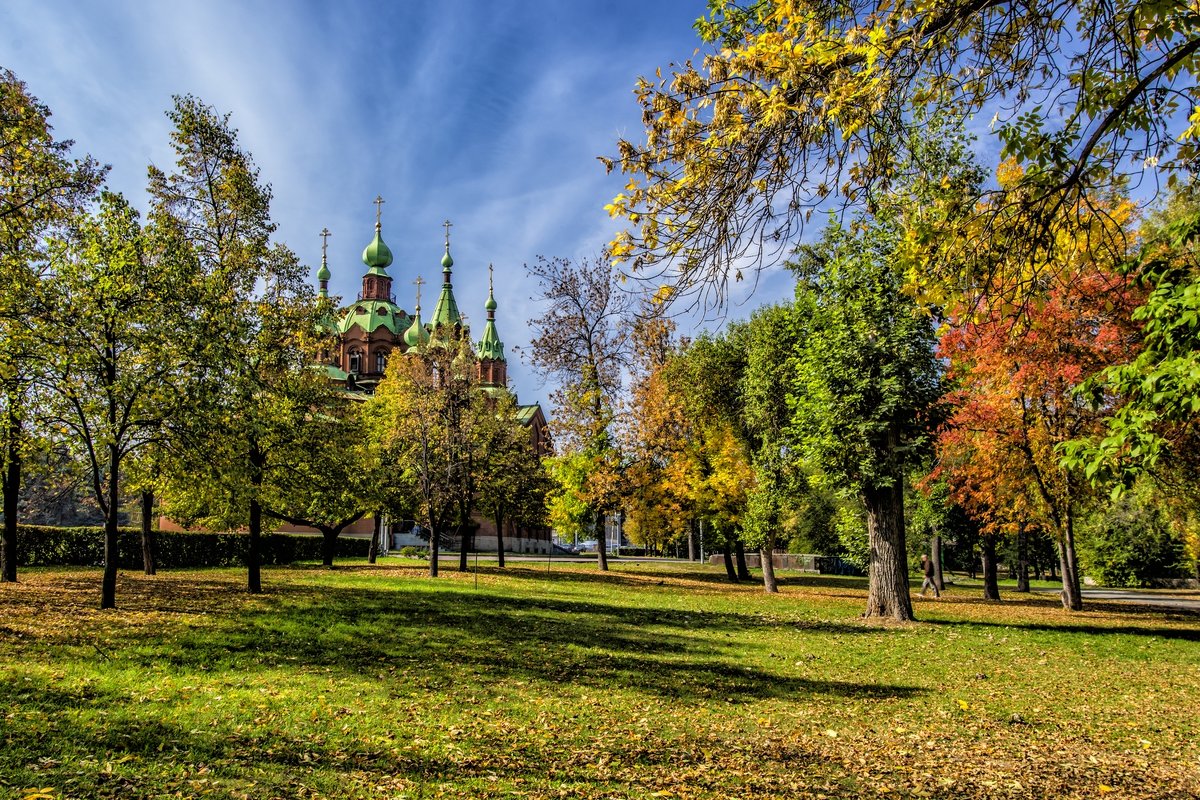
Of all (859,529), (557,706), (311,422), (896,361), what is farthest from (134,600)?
(859,529)

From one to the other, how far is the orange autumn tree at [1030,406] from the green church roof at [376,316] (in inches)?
2261

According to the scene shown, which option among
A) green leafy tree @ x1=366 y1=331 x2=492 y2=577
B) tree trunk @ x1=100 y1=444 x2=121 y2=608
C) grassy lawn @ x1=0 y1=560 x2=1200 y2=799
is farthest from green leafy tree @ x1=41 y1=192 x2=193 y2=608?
green leafy tree @ x1=366 y1=331 x2=492 y2=577

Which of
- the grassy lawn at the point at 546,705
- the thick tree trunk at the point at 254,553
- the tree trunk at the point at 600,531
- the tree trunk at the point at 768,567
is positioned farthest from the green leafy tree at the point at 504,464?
the grassy lawn at the point at 546,705

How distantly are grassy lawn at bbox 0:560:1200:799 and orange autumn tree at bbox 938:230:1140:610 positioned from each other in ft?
15.2

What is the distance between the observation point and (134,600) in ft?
46.2

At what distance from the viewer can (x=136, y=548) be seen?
25.6 m

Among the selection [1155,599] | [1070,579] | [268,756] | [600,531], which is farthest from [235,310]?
[1155,599]

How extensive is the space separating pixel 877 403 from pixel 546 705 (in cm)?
1228

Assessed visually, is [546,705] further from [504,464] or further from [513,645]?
[504,464]

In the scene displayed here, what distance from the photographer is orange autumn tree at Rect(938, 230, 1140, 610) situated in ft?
58.0

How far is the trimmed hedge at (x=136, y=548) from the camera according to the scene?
24.1 metres

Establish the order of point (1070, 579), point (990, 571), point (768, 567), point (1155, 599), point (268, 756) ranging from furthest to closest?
point (1155, 599) → point (990, 571) → point (768, 567) → point (1070, 579) → point (268, 756)

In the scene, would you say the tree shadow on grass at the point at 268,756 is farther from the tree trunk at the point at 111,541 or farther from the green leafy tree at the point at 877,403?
the green leafy tree at the point at 877,403

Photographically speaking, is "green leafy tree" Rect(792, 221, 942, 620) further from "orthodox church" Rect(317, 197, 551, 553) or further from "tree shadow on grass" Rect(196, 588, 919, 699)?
"orthodox church" Rect(317, 197, 551, 553)
